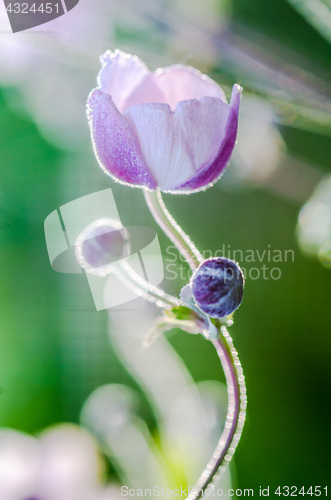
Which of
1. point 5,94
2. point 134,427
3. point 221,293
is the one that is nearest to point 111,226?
point 221,293

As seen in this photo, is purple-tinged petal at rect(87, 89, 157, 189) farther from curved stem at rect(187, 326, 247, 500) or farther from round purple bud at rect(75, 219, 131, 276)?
curved stem at rect(187, 326, 247, 500)

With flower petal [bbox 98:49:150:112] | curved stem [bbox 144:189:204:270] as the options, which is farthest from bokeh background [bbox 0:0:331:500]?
curved stem [bbox 144:189:204:270]

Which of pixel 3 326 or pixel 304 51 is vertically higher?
pixel 304 51

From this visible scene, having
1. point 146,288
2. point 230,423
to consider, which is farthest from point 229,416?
point 146,288

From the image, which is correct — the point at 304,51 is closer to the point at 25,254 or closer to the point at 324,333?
the point at 324,333

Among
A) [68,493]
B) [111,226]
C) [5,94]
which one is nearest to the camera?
[111,226]

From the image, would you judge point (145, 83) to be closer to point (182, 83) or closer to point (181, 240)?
point (182, 83)
